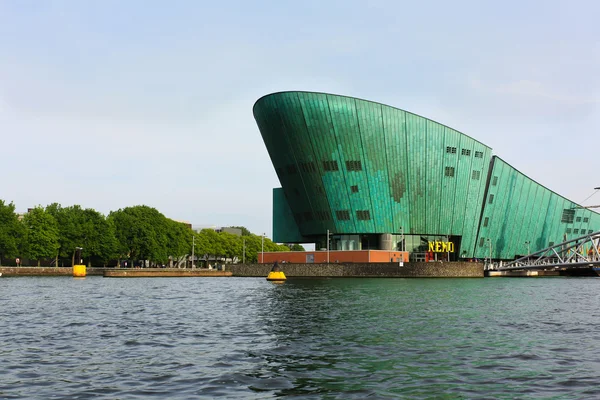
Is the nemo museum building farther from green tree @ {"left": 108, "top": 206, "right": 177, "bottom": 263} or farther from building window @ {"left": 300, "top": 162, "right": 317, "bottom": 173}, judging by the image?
green tree @ {"left": 108, "top": 206, "right": 177, "bottom": 263}

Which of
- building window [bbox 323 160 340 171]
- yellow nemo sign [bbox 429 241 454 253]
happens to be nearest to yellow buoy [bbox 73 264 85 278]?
building window [bbox 323 160 340 171]

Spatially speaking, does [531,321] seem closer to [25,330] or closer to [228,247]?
[25,330]

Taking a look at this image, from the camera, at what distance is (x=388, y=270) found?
89750 mm

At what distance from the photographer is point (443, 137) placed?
100625 mm

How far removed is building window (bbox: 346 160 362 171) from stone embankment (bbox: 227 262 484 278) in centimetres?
1527

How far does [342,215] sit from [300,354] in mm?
84257

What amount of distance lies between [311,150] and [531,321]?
72.7 meters

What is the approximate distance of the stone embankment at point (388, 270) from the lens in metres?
87.9

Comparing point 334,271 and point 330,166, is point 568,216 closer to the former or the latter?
point 330,166

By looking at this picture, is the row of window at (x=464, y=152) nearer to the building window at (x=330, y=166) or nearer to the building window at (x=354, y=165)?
the building window at (x=354, y=165)

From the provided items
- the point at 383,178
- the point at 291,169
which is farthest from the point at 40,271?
the point at 383,178

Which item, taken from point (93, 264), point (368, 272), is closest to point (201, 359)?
point (368, 272)

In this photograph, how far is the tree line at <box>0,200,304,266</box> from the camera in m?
101

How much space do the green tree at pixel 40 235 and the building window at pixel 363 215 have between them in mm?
50098
